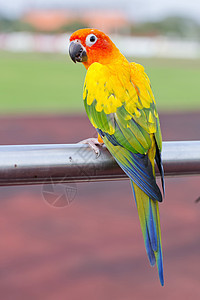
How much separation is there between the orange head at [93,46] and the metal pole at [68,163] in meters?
0.48

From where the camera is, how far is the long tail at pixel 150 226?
757mm

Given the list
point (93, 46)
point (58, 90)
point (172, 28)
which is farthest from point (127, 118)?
point (172, 28)

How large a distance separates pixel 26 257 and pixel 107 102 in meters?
2.43

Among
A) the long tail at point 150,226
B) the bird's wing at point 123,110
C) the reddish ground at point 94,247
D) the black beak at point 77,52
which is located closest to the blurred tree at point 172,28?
the reddish ground at point 94,247

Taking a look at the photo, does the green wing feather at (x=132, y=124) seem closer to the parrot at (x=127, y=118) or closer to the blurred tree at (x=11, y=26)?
the parrot at (x=127, y=118)

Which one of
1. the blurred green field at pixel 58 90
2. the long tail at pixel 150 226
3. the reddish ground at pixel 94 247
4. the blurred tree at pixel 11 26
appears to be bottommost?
the blurred tree at pixel 11 26

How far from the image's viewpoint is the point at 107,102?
111 centimetres

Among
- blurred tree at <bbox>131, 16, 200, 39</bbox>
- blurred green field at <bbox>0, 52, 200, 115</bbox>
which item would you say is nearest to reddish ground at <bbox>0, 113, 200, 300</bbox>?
blurred green field at <bbox>0, 52, 200, 115</bbox>

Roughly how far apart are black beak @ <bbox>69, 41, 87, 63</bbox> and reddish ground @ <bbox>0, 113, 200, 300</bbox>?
4.99 feet

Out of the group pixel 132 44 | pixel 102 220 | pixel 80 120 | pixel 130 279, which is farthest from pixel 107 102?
pixel 132 44

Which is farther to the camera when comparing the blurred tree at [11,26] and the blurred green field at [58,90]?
the blurred tree at [11,26]

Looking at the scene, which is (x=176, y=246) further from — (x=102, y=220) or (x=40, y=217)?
(x=40, y=217)

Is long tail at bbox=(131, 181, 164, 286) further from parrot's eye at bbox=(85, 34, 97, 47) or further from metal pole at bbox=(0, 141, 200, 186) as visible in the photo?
parrot's eye at bbox=(85, 34, 97, 47)

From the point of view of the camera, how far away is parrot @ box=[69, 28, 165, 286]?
2.73 ft
